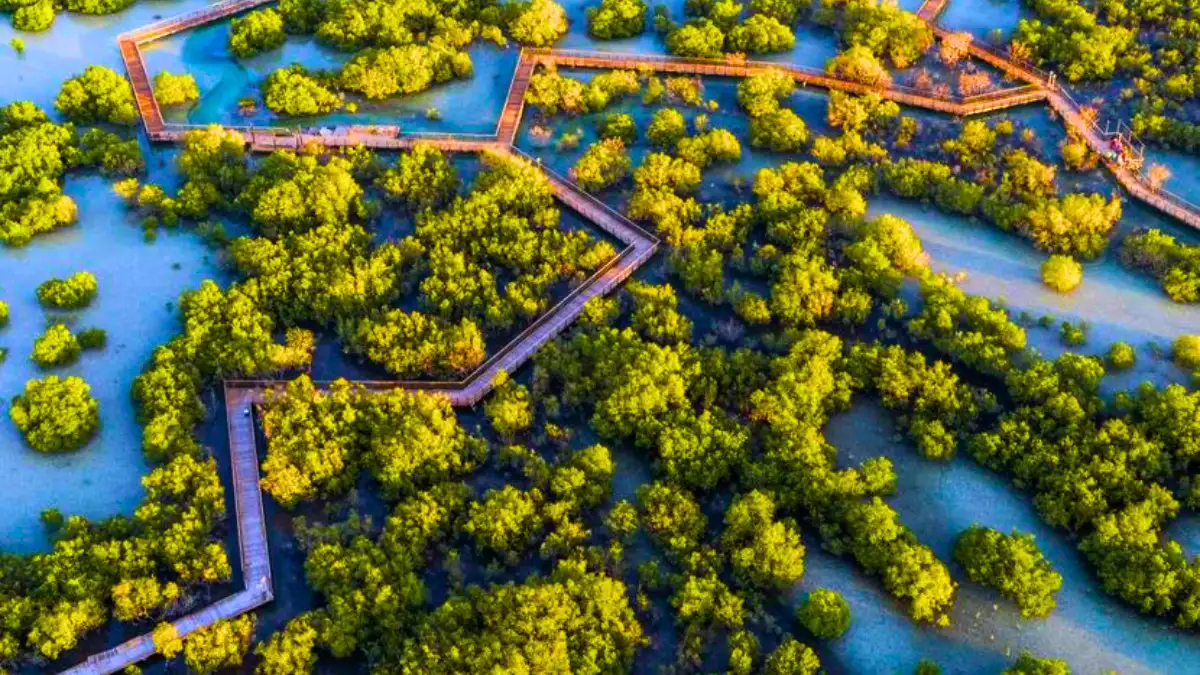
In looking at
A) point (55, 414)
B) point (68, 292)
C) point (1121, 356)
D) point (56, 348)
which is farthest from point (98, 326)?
point (1121, 356)

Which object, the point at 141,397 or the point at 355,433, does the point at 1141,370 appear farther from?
the point at 141,397

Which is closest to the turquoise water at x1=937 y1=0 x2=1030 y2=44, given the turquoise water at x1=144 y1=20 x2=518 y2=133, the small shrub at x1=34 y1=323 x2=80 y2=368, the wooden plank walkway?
the turquoise water at x1=144 y1=20 x2=518 y2=133

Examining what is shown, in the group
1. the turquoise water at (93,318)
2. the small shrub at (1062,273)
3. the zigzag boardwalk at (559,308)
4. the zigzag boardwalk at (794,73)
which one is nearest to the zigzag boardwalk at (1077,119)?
the zigzag boardwalk at (794,73)

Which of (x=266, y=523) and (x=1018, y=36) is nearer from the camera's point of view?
(x=266, y=523)

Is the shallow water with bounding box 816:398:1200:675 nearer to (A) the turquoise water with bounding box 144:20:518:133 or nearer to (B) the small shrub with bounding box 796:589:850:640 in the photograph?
(B) the small shrub with bounding box 796:589:850:640

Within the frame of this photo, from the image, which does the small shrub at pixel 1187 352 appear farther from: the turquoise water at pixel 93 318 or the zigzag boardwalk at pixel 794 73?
the turquoise water at pixel 93 318

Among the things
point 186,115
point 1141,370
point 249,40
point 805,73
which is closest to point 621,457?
point 1141,370

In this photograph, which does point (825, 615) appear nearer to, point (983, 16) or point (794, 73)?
point (794, 73)
